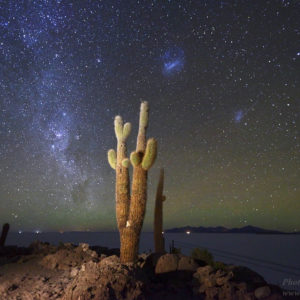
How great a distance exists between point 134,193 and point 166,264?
2.31 meters

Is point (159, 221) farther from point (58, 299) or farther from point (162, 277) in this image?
point (58, 299)

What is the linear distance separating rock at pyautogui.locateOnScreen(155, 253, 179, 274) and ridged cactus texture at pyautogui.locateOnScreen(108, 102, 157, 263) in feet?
3.74

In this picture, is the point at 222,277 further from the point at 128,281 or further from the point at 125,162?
the point at 125,162

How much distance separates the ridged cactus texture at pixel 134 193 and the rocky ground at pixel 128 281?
655mm

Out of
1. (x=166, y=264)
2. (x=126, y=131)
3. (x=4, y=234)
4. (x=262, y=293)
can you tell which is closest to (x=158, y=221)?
(x=166, y=264)

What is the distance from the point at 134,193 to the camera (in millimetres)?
8883

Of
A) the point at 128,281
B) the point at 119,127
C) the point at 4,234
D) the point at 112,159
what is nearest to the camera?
the point at 128,281

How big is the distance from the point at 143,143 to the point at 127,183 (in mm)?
1436

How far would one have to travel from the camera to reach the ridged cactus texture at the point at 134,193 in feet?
28.6

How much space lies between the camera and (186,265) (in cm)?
770

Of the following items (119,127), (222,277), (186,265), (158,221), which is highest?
(119,127)

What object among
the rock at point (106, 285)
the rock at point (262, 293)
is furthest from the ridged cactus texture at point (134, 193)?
the rock at point (262, 293)

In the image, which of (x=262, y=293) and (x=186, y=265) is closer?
(x=262, y=293)

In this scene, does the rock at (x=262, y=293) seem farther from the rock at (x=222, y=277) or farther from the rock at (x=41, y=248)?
the rock at (x=41, y=248)
